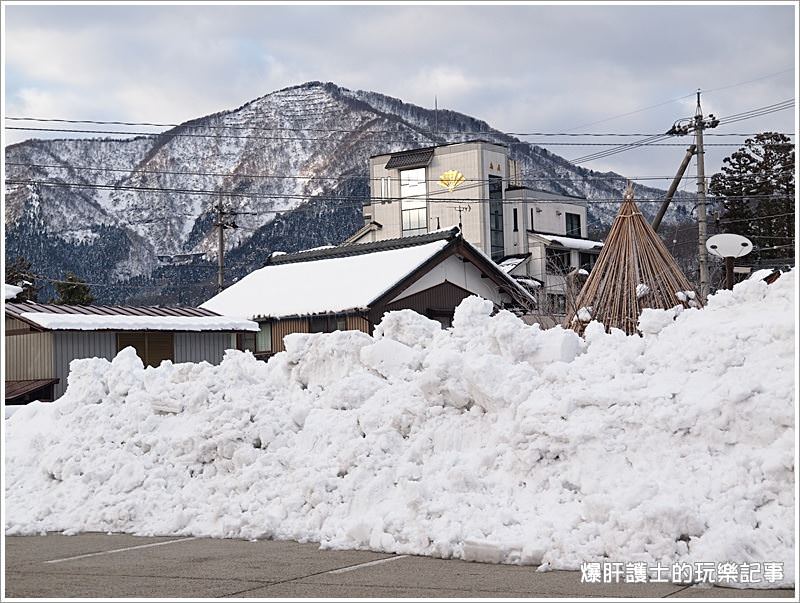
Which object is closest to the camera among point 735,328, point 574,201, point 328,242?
point 735,328

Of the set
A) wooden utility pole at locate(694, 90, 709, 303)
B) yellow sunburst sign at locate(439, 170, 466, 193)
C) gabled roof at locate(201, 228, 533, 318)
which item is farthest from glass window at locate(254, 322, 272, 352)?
yellow sunburst sign at locate(439, 170, 466, 193)

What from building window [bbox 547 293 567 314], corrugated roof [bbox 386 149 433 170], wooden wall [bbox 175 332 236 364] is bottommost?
wooden wall [bbox 175 332 236 364]

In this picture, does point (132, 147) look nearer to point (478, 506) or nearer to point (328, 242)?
point (328, 242)

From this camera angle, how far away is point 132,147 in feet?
579

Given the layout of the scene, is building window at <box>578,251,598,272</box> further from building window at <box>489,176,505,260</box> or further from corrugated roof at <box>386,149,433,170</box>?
corrugated roof at <box>386,149,433,170</box>

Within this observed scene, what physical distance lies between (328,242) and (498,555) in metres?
94.3

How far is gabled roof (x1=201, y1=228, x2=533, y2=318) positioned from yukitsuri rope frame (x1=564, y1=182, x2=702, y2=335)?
11.2 meters

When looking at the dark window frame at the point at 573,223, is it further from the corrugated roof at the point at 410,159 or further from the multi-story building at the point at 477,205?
the corrugated roof at the point at 410,159

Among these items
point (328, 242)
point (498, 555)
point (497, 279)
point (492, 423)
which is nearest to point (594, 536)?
point (498, 555)

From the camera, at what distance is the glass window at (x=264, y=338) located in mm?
27641

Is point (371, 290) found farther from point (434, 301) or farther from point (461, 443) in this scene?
point (461, 443)

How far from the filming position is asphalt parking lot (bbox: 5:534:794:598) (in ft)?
19.5

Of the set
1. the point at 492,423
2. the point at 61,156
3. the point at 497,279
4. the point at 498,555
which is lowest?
the point at 498,555

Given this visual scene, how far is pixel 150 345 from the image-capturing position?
21484 mm
